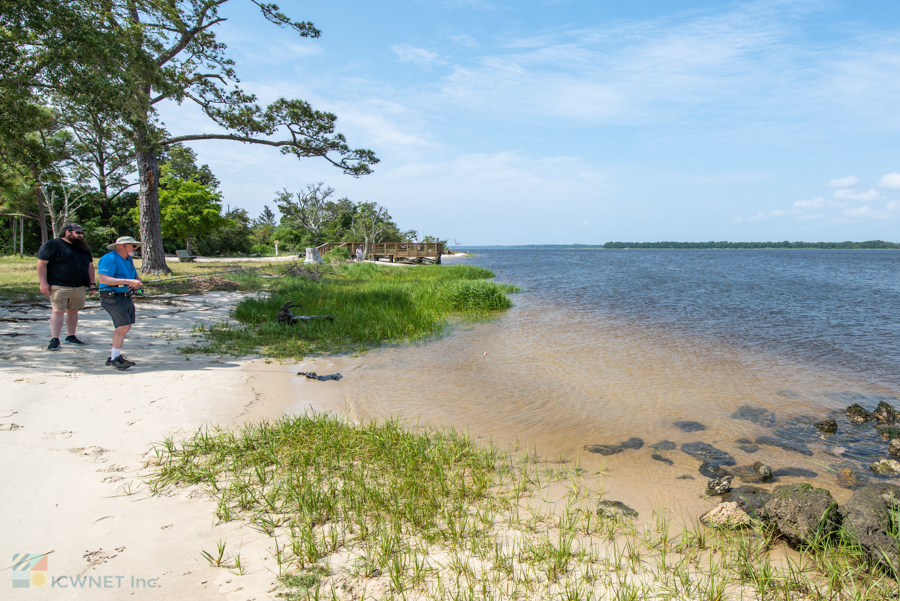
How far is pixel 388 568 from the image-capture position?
9.03ft

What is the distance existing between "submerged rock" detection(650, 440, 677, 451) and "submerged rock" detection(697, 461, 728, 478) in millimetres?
416

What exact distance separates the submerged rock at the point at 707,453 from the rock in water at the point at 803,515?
1342 millimetres

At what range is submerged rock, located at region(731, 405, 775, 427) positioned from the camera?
6.17 meters

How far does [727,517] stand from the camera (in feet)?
11.5

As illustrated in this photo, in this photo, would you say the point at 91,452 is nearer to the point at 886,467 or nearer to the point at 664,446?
the point at 664,446

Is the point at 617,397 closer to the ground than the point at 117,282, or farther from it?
closer to the ground

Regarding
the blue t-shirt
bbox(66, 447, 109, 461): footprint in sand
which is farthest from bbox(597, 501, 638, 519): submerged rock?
the blue t-shirt

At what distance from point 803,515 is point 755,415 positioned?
3529 mm

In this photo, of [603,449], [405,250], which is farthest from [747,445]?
[405,250]

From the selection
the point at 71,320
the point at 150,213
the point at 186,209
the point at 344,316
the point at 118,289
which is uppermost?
the point at 186,209

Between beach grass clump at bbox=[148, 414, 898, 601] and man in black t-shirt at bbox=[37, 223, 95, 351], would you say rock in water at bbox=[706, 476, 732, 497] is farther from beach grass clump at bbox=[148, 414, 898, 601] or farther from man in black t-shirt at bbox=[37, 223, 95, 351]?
man in black t-shirt at bbox=[37, 223, 95, 351]

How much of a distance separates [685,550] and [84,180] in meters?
40.2

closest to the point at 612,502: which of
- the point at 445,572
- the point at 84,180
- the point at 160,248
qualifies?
the point at 445,572

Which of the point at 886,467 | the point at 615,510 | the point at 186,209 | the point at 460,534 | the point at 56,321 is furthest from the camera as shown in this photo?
the point at 186,209
